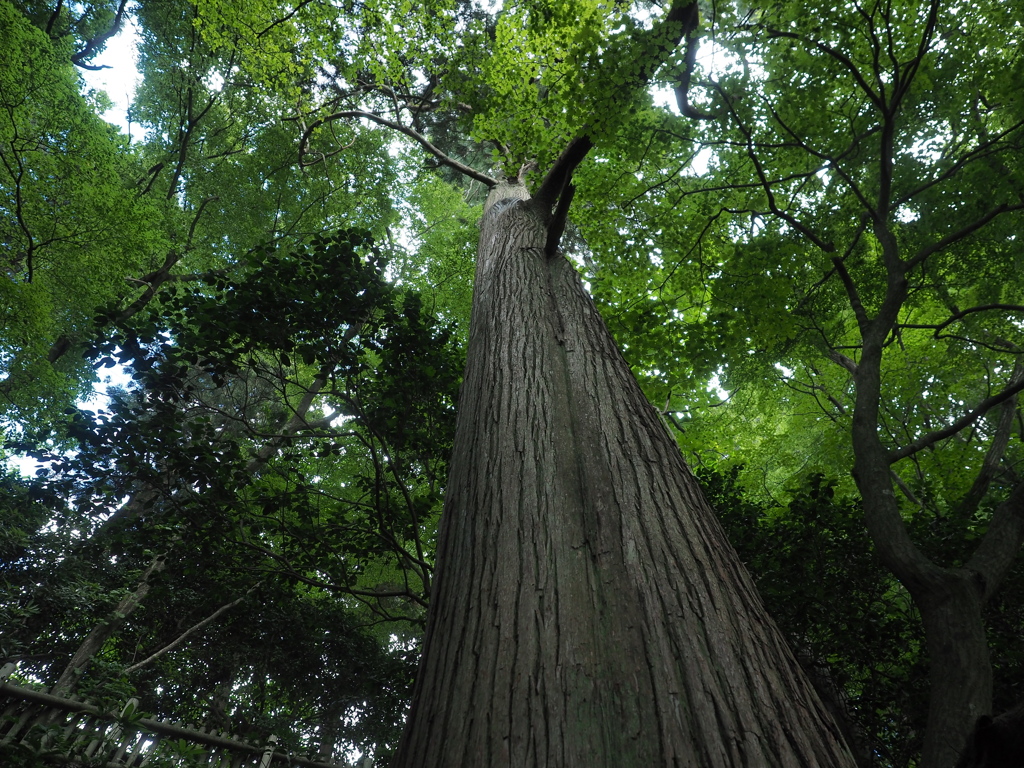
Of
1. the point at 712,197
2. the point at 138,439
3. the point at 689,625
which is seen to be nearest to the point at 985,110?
the point at 712,197

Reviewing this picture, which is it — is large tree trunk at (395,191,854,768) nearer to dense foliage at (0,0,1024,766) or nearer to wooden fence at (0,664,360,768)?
dense foliage at (0,0,1024,766)

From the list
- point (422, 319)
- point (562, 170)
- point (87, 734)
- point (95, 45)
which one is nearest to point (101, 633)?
point (87, 734)

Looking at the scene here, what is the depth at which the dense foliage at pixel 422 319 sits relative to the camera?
13.5 ft

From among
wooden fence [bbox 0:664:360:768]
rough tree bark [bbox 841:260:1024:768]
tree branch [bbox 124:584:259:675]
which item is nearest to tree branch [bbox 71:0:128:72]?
tree branch [bbox 124:584:259:675]

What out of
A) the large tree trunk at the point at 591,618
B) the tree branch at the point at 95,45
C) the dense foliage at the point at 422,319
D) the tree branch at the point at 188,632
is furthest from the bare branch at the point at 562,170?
the tree branch at the point at 95,45

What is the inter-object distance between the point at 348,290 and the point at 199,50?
24.5 ft

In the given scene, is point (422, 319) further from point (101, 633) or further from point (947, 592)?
point (101, 633)

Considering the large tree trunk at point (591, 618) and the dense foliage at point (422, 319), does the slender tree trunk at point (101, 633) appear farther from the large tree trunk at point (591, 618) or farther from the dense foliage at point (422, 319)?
the large tree trunk at point (591, 618)

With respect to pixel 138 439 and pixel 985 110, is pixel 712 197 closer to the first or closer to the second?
pixel 985 110

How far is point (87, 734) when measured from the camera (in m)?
3.98

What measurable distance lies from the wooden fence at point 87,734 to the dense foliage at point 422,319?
0.99 feet

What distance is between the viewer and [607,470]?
1622 mm

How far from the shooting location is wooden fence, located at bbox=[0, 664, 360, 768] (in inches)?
144

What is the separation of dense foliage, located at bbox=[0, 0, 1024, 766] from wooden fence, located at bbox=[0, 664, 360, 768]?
11.8 inches
